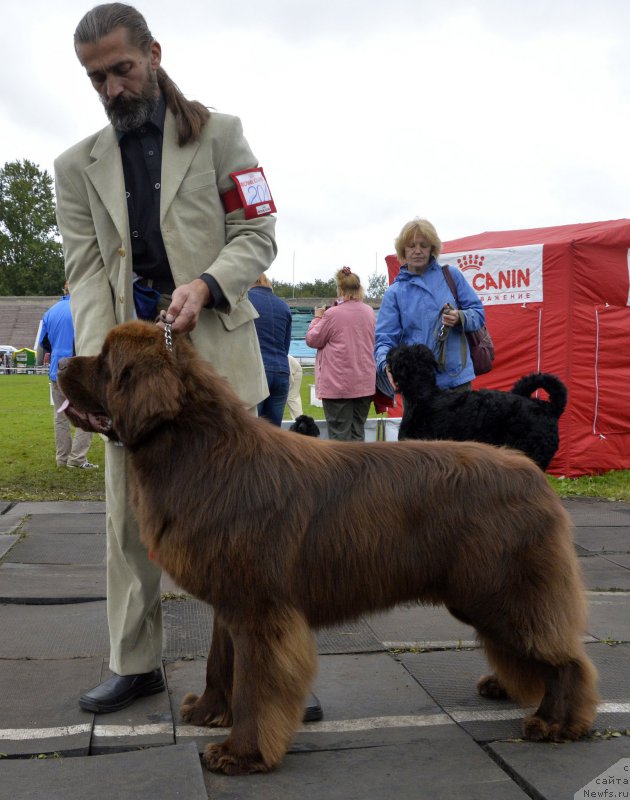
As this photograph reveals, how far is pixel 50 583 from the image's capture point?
5223 mm

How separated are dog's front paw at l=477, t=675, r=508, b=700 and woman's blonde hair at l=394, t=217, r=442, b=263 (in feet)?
11.0

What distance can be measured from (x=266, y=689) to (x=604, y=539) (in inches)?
191

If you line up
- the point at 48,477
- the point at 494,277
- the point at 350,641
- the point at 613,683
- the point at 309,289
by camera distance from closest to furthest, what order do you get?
the point at 613,683
the point at 350,641
the point at 48,477
the point at 494,277
the point at 309,289

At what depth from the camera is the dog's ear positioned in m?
2.64

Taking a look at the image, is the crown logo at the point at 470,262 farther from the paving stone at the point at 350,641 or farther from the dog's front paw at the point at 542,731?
the dog's front paw at the point at 542,731

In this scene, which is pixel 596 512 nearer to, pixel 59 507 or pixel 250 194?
pixel 59 507

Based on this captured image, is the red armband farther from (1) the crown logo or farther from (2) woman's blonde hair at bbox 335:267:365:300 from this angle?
(1) the crown logo

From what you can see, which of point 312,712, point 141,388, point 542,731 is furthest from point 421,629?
point 141,388

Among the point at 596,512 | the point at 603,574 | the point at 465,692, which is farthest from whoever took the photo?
the point at 596,512

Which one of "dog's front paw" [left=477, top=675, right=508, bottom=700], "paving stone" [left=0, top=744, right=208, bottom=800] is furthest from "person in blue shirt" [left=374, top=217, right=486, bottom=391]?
"paving stone" [left=0, top=744, right=208, bottom=800]

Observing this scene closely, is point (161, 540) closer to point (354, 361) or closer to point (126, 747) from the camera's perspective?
point (126, 747)

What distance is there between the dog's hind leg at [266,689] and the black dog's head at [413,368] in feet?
10.9

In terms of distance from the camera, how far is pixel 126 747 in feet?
9.76

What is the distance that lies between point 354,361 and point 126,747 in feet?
19.9
